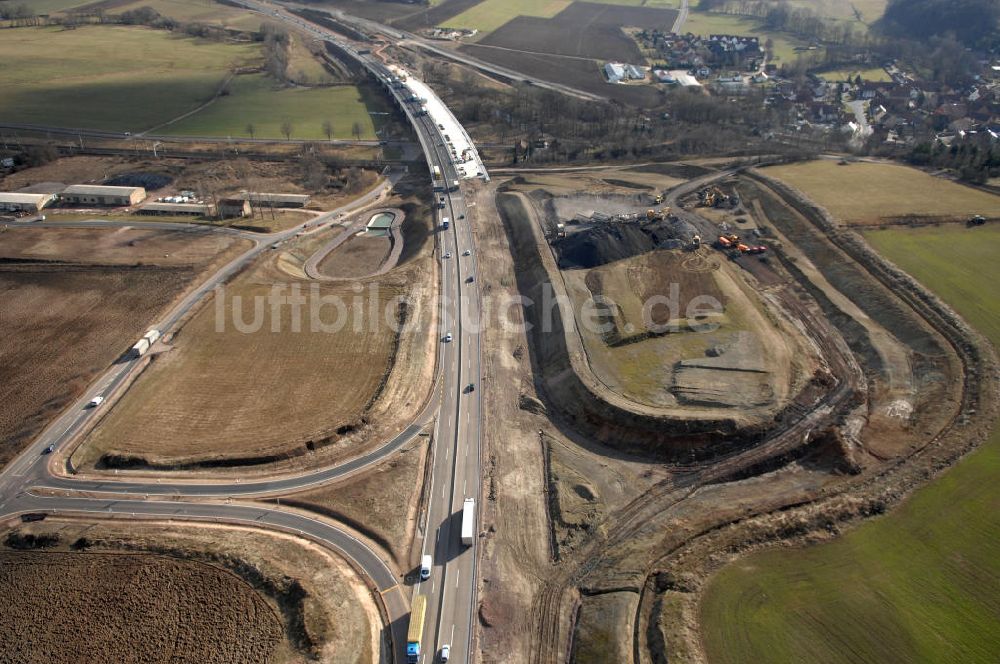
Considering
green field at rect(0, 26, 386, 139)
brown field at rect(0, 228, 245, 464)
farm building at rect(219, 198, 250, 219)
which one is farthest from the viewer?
green field at rect(0, 26, 386, 139)

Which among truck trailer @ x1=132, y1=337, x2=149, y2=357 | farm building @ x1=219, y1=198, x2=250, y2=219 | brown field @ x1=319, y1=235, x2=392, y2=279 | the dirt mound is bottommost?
truck trailer @ x1=132, y1=337, x2=149, y2=357

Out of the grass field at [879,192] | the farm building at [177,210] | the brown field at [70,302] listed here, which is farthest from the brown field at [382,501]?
the grass field at [879,192]

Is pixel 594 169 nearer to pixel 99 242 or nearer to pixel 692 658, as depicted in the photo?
pixel 99 242

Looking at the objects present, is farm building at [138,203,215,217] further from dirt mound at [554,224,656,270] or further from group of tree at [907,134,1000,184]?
group of tree at [907,134,1000,184]

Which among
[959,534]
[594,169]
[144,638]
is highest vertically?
[594,169]

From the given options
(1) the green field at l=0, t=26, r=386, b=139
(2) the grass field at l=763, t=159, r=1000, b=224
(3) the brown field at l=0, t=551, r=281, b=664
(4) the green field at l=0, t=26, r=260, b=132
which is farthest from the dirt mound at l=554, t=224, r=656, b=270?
(4) the green field at l=0, t=26, r=260, b=132

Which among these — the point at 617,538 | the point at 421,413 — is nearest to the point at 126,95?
the point at 421,413
